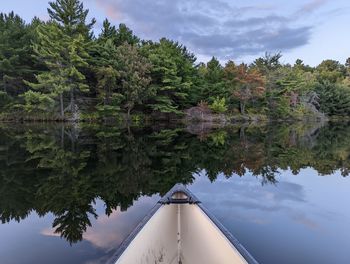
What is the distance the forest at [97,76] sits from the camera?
23859mm

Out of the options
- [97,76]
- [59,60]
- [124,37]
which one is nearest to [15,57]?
[59,60]

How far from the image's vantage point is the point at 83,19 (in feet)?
85.8

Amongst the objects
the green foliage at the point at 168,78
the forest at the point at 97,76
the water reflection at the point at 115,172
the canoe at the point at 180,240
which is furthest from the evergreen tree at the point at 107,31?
the canoe at the point at 180,240

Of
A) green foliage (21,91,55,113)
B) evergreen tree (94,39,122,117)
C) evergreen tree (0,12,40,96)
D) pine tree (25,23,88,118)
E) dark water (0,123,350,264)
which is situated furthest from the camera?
evergreen tree (94,39,122,117)

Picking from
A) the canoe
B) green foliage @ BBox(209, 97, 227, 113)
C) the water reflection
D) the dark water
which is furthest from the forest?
the canoe

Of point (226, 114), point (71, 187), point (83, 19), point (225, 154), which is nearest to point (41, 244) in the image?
point (71, 187)

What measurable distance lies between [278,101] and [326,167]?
30.2m

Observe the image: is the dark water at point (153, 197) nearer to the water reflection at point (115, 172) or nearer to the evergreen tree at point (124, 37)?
the water reflection at point (115, 172)

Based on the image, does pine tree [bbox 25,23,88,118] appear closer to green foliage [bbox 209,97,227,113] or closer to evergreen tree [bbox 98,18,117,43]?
evergreen tree [bbox 98,18,117,43]

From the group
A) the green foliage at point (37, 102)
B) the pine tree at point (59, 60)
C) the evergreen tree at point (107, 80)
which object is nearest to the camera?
the green foliage at point (37, 102)

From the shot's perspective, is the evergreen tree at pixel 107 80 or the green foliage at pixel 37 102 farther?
the evergreen tree at pixel 107 80

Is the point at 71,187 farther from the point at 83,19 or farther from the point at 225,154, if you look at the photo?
the point at 83,19

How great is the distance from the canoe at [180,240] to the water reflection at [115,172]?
1.04 m

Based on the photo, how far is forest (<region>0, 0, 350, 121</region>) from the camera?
23859mm
